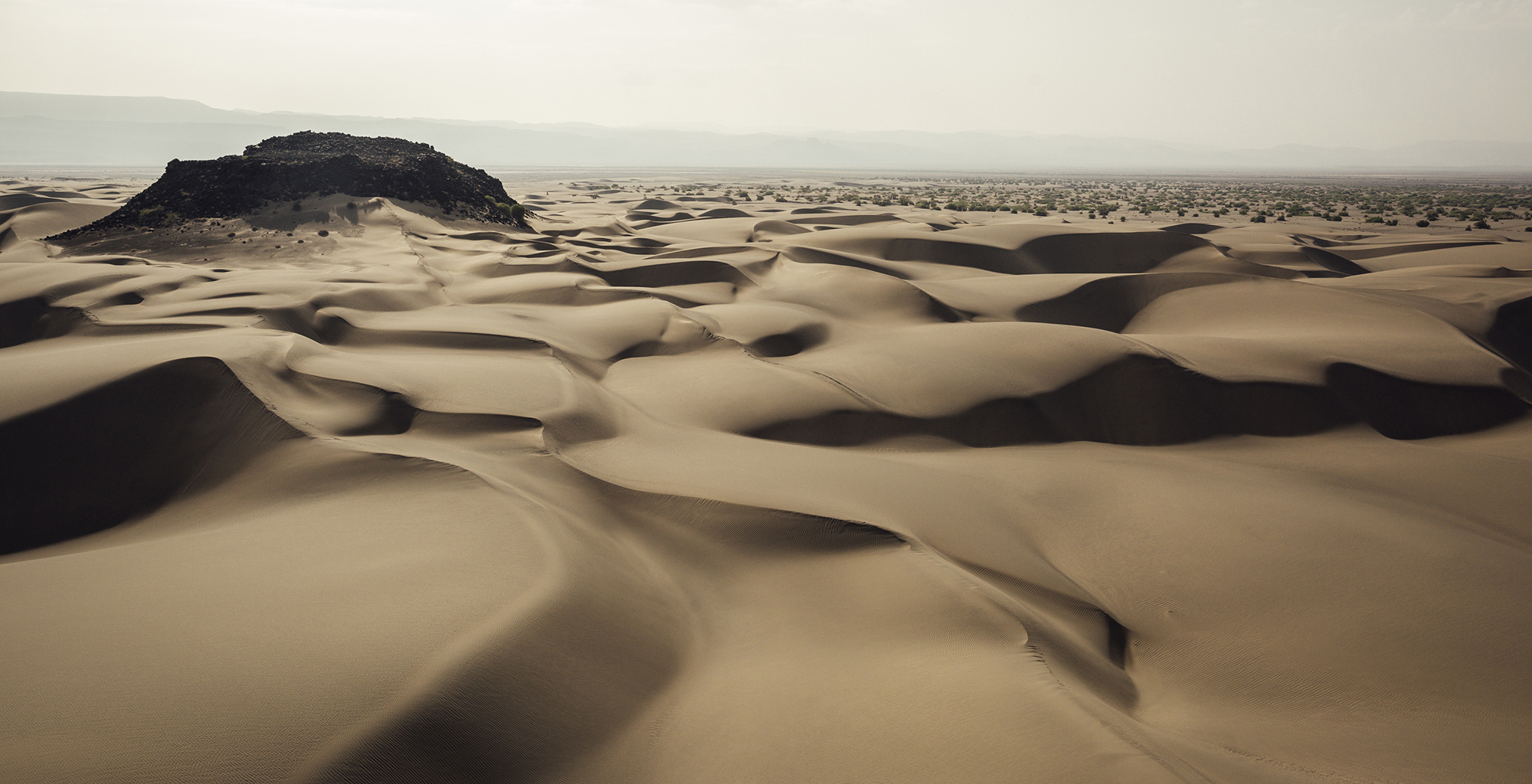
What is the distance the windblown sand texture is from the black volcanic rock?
7939 millimetres

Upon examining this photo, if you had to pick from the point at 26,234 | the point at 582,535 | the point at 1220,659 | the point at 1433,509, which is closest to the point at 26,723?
the point at 582,535

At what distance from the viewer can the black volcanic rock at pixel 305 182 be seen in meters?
20.1

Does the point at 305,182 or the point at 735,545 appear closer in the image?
the point at 735,545

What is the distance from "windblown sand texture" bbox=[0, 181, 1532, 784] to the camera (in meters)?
3.25

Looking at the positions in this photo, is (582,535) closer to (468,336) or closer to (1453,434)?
(468,336)

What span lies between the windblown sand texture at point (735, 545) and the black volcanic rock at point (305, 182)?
7939 mm

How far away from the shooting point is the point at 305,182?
73.0 feet

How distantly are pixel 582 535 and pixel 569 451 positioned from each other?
1.87 m

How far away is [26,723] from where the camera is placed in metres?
2.81

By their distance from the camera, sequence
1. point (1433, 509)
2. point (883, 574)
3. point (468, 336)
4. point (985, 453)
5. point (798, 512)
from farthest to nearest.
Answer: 1. point (468, 336)
2. point (985, 453)
3. point (1433, 509)
4. point (798, 512)
5. point (883, 574)

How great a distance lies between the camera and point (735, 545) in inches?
218

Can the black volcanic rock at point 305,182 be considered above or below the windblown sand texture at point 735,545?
above

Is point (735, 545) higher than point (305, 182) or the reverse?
the reverse

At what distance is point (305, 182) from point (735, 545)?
899 inches
